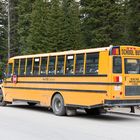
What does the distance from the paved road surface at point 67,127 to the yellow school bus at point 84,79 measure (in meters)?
0.63

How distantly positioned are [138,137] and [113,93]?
358cm

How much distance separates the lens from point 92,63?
16.2 meters

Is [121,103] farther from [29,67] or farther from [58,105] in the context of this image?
[29,67]

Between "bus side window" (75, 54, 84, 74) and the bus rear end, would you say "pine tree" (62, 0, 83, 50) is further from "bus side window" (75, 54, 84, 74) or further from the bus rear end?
the bus rear end

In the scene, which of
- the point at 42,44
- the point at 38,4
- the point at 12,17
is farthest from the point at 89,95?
the point at 12,17

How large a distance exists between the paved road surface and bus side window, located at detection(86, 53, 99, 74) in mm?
1780

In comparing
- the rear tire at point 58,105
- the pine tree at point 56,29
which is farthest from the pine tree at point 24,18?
the rear tire at point 58,105

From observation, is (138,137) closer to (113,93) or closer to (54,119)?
(113,93)

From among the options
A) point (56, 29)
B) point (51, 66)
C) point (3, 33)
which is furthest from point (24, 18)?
point (51, 66)

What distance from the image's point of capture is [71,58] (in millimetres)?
17219

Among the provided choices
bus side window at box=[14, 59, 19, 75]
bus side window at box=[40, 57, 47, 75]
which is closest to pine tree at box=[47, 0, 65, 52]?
bus side window at box=[14, 59, 19, 75]

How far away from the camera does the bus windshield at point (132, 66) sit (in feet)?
52.3

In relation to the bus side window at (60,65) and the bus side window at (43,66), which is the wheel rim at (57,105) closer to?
the bus side window at (60,65)

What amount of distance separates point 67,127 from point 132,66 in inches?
145
